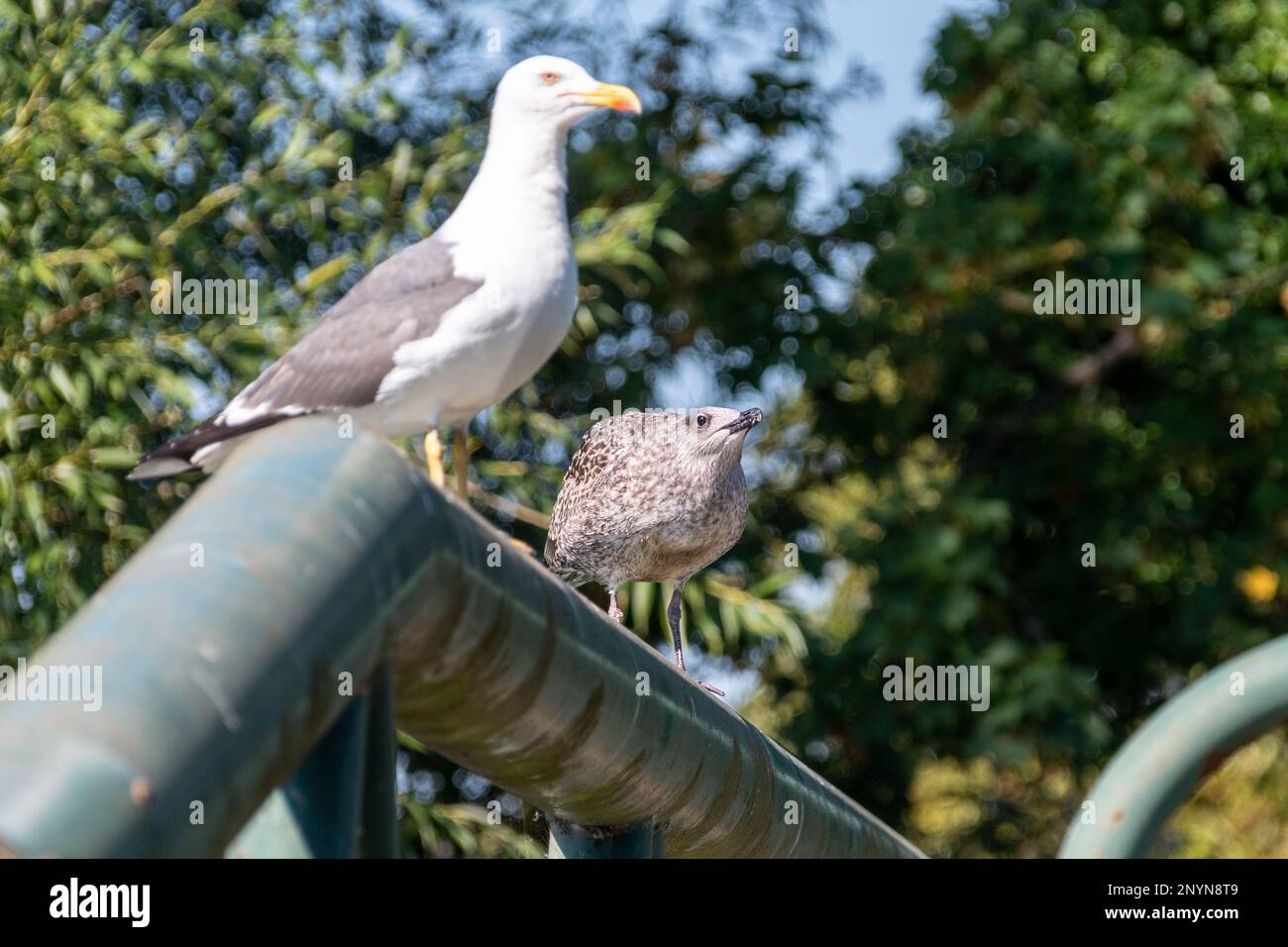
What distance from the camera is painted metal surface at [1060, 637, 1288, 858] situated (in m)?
2.75

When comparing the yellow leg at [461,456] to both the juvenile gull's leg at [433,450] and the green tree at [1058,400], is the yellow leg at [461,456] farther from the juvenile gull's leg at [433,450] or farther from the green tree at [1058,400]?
the green tree at [1058,400]

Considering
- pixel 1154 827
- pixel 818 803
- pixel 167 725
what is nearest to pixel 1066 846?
pixel 1154 827

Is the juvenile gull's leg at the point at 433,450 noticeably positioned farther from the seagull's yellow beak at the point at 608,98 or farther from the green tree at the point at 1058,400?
the green tree at the point at 1058,400

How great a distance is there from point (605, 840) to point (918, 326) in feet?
23.4

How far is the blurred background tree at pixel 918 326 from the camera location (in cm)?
676

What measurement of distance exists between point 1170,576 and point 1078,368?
1.03m
